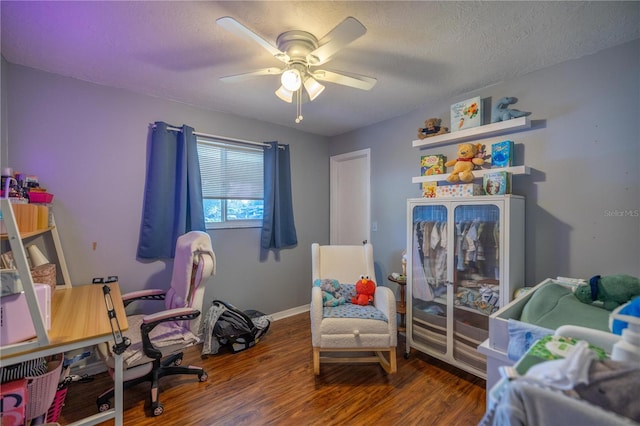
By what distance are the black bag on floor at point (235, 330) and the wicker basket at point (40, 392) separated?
1.23 m

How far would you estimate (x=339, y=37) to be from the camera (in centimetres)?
126

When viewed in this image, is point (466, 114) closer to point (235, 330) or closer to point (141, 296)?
point (235, 330)

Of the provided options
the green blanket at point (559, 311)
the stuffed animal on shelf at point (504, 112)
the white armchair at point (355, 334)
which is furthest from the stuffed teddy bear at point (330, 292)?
the stuffed animal on shelf at point (504, 112)

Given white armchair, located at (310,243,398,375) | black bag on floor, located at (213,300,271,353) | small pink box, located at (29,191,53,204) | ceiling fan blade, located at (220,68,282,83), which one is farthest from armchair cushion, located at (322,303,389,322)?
small pink box, located at (29,191,53,204)

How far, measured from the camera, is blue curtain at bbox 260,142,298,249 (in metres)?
3.03

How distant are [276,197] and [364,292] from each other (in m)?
1.40

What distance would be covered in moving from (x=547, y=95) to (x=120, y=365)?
3.12 m

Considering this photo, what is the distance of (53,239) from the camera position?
1982 millimetres

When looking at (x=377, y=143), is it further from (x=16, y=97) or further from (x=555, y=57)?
(x=16, y=97)

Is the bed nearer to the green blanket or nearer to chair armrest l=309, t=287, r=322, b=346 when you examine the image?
the green blanket

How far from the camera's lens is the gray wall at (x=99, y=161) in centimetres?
194

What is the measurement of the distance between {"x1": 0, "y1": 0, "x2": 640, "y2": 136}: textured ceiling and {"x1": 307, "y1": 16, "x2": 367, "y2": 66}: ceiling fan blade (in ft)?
0.56

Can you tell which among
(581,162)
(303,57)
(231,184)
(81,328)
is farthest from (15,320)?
(581,162)

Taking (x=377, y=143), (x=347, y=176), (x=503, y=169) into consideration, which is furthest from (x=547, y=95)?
(x=347, y=176)
